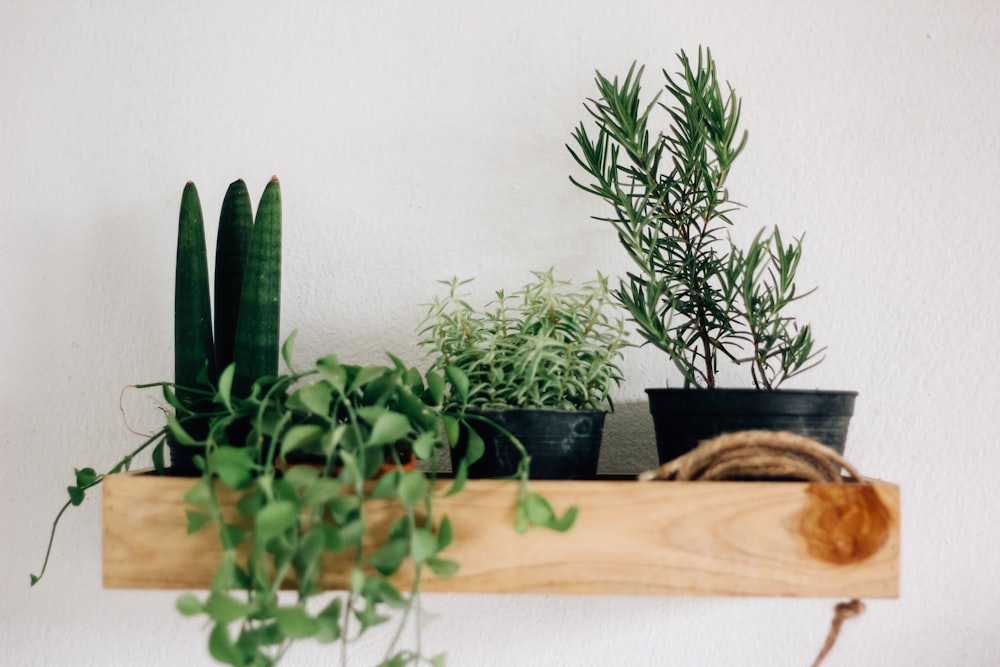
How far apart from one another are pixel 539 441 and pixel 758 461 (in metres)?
0.15

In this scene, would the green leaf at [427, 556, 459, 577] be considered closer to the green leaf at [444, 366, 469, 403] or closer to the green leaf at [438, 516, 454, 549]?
the green leaf at [438, 516, 454, 549]

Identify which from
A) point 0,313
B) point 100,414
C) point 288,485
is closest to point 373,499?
point 288,485

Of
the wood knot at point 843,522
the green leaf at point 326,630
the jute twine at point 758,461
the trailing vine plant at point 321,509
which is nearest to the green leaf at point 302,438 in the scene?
the trailing vine plant at point 321,509

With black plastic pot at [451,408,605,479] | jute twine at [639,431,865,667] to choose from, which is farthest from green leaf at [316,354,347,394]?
jute twine at [639,431,865,667]

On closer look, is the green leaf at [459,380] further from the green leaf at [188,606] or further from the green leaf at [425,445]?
the green leaf at [188,606]

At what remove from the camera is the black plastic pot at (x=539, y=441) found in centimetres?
50

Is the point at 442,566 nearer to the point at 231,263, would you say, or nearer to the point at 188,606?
the point at 188,606

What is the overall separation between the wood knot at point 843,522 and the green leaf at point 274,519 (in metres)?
0.32

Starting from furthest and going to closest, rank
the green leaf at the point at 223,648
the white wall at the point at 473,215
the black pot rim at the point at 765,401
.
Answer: the white wall at the point at 473,215 < the black pot rim at the point at 765,401 < the green leaf at the point at 223,648

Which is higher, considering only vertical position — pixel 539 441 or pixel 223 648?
pixel 539 441

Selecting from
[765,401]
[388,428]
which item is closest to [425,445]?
[388,428]

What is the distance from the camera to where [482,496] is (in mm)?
469

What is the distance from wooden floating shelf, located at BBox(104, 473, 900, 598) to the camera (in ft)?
1.52

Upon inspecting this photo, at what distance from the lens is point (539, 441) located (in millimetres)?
505
